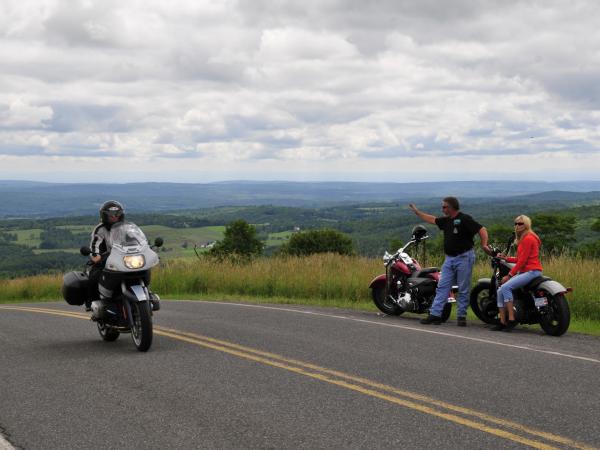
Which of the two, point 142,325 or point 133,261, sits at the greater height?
point 133,261

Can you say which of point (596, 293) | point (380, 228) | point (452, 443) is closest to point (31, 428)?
point (452, 443)

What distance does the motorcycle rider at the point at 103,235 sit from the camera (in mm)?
9156

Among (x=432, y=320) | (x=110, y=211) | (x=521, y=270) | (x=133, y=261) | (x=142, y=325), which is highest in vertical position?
(x=110, y=211)

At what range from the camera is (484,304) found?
1136 centimetres

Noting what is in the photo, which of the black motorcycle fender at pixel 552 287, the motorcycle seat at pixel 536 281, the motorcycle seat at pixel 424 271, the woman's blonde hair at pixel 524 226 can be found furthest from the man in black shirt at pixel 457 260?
the black motorcycle fender at pixel 552 287

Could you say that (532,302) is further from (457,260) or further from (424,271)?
(424,271)

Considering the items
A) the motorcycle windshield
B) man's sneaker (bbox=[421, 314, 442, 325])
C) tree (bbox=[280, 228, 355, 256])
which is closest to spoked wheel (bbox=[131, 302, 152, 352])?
the motorcycle windshield

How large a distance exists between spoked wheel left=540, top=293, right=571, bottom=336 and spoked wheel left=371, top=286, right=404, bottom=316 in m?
2.95

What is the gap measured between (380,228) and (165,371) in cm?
14018

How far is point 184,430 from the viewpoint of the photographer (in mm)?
5230

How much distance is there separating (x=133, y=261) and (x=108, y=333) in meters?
1.65

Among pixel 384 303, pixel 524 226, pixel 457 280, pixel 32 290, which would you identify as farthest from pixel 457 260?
pixel 32 290

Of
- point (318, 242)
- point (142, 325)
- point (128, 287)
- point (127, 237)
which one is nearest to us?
point (142, 325)

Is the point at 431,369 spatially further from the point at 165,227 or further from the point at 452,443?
the point at 165,227
